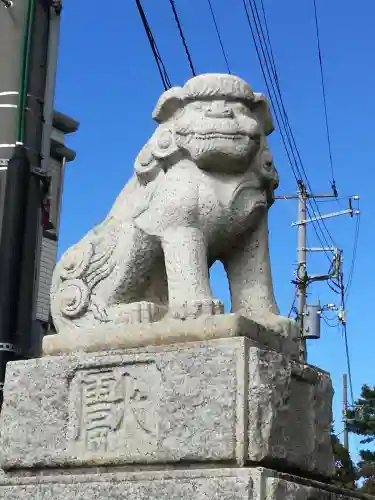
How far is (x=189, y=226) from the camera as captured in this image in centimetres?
285

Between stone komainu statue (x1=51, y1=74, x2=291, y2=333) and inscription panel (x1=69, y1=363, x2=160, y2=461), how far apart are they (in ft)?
0.74

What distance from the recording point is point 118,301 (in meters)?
3.04

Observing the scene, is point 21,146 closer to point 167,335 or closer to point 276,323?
point 167,335

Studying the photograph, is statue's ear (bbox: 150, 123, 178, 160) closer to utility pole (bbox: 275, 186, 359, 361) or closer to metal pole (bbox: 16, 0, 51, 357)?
metal pole (bbox: 16, 0, 51, 357)

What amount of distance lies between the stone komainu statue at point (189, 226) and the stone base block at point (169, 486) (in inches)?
21.7

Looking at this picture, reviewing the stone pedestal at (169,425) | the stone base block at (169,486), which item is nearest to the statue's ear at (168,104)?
the stone pedestal at (169,425)

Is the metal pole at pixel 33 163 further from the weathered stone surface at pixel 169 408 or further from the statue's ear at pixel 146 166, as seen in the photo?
the statue's ear at pixel 146 166

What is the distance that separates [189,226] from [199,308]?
34 cm

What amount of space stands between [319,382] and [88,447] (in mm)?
877

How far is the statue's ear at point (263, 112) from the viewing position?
3.04 metres

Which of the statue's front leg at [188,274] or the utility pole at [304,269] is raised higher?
the utility pole at [304,269]

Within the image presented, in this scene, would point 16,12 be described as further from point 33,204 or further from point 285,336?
point 285,336

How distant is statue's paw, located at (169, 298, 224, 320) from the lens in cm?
267

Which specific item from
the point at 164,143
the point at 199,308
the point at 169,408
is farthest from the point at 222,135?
the point at 169,408
